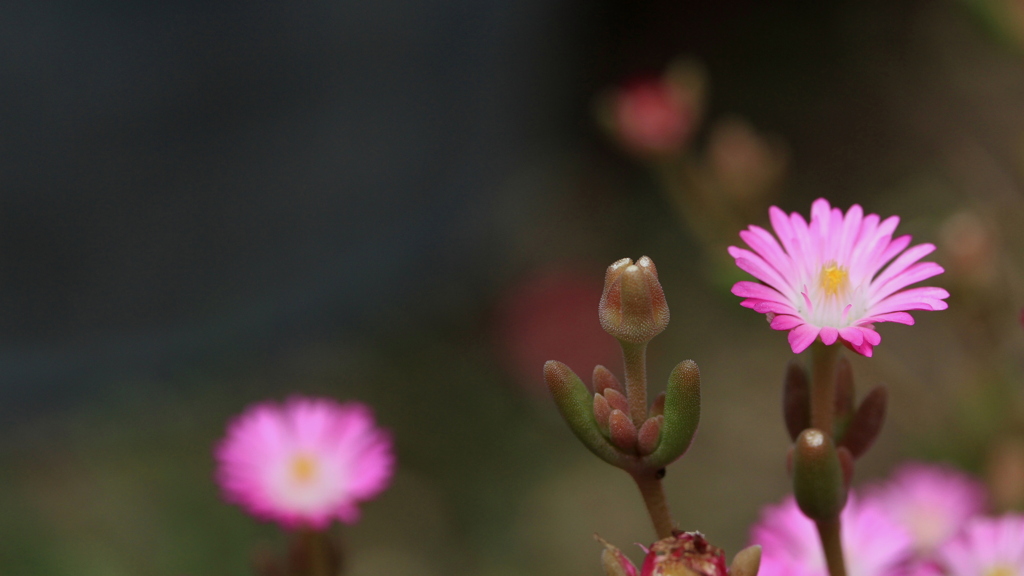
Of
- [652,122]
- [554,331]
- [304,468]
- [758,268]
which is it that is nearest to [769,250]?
[758,268]

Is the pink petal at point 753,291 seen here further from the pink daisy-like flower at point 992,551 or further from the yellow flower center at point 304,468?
the yellow flower center at point 304,468

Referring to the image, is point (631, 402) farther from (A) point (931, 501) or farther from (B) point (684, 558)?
(A) point (931, 501)

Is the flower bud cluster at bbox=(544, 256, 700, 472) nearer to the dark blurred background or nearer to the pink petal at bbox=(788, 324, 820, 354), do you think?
the pink petal at bbox=(788, 324, 820, 354)

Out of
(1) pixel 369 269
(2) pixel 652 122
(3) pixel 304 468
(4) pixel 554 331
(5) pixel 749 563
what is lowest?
(5) pixel 749 563

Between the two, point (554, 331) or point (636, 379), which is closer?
point (636, 379)

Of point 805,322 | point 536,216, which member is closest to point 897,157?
point 536,216
